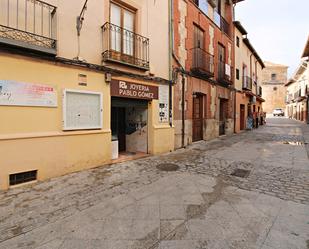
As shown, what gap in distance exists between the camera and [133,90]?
22.3 ft

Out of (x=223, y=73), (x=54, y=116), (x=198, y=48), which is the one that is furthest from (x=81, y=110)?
(x=223, y=73)

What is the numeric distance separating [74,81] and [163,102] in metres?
3.67

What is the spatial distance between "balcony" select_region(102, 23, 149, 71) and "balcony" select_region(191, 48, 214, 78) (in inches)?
129

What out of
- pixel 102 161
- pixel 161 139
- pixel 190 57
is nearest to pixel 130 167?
pixel 102 161

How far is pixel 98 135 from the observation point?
5.94 meters

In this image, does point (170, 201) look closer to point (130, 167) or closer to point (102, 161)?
point (130, 167)

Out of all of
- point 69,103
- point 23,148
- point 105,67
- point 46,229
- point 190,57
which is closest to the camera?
point 46,229

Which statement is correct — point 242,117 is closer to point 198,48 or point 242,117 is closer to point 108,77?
point 198,48

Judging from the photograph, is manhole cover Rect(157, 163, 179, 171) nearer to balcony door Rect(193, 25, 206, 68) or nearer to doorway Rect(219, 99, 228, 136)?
balcony door Rect(193, 25, 206, 68)

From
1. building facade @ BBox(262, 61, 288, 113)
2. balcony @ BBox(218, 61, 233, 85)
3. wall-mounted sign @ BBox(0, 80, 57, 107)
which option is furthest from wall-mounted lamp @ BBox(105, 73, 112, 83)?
building facade @ BBox(262, 61, 288, 113)

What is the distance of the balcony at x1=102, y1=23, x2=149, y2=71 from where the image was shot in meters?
5.96

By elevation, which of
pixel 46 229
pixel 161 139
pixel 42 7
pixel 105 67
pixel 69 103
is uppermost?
pixel 42 7

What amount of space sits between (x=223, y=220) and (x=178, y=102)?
20.5 feet

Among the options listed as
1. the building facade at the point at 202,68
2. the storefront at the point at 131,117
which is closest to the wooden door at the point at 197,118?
the building facade at the point at 202,68
